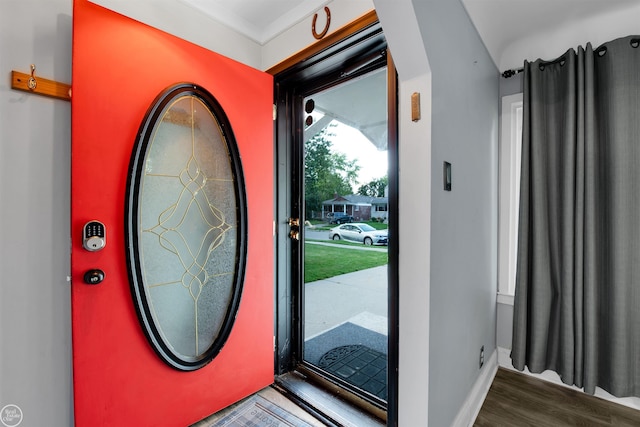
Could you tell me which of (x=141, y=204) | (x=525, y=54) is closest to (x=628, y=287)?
(x=525, y=54)

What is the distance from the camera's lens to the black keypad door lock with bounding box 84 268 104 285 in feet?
3.93

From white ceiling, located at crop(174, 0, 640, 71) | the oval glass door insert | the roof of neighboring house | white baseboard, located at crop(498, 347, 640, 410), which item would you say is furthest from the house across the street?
white baseboard, located at crop(498, 347, 640, 410)

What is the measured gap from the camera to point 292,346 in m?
2.11

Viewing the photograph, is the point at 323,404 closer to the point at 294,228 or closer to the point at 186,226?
the point at 294,228

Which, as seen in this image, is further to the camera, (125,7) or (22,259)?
(125,7)

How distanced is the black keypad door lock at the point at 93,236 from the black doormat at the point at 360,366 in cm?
160

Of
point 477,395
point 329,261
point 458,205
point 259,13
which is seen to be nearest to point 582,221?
point 458,205

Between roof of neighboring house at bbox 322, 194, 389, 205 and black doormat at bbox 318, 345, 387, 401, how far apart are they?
1160 millimetres

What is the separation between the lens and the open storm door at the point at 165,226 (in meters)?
1.22

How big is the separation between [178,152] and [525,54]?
2393mm

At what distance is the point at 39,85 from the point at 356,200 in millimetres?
1641

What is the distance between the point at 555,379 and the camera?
1915mm

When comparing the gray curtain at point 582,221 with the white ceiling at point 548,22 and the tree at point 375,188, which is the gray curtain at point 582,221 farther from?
the tree at point 375,188

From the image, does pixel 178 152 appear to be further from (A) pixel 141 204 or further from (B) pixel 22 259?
(B) pixel 22 259
